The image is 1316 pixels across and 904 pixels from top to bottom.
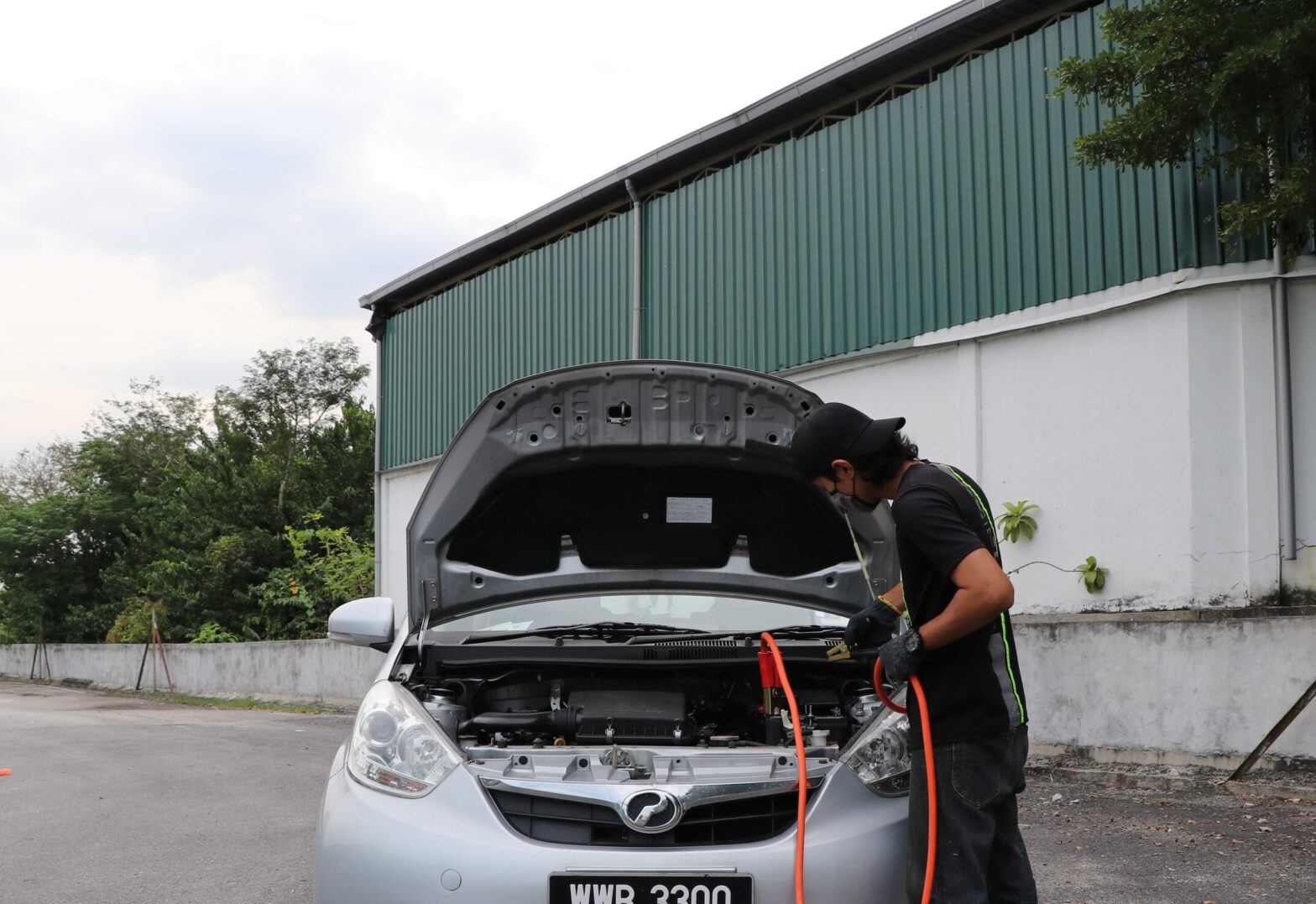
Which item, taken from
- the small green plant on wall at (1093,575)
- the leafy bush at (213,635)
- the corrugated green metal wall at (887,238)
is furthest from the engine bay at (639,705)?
the leafy bush at (213,635)

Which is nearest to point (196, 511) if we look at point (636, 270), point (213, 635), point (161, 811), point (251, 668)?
point (213, 635)

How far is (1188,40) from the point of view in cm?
818

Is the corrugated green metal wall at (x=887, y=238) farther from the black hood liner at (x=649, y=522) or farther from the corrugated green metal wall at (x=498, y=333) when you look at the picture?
the black hood liner at (x=649, y=522)

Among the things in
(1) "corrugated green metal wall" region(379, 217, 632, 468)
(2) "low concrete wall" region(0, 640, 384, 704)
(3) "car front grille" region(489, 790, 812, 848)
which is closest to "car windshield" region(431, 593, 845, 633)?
(3) "car front grille" region(489, 790, 812, 848)

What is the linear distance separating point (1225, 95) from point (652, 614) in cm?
607

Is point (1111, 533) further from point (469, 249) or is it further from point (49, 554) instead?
point (49, 554)

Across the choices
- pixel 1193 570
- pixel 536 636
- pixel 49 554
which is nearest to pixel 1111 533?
pixel 1193 570

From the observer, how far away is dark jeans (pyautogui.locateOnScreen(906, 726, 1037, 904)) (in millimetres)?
2938

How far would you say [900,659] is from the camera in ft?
9.93

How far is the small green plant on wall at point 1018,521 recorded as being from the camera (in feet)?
36.2

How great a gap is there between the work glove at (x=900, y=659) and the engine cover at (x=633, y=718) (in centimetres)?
114

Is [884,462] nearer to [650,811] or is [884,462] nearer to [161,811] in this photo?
[650,811]

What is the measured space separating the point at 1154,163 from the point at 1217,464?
2.53m

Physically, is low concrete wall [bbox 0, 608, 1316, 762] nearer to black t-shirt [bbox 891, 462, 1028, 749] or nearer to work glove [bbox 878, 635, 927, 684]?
black t-shirt [bbox 891, 462, 1028, 749]
